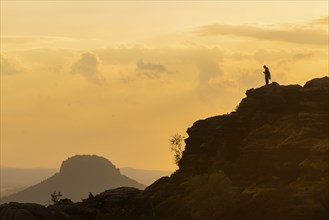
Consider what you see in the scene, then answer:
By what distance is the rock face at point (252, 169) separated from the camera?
92.3m

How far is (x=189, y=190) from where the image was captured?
112 meters

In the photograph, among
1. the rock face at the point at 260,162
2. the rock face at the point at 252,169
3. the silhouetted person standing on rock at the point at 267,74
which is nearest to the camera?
the rock face at the point at 260,162

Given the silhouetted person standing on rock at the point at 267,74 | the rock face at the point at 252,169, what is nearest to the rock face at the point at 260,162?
the rock face at the point at 252,169

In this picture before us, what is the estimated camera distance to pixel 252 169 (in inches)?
4215

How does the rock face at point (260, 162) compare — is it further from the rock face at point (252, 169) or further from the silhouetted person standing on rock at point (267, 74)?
the silhouetted person standing on rock at point (267, 74)

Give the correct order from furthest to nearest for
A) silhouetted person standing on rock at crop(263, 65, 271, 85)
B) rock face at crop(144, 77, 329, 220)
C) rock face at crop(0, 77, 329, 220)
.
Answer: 1. silhouetted person standing on rock at crop(263, 65, 271, 85)
2. rock face at crop(0, 77, 329, 220)
3. rock face at crop(144, 77, 329, 220)

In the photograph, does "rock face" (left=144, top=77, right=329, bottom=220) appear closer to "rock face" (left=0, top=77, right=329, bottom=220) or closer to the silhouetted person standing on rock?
"rock face" (left=0, top=77, right=329, bottom=220)

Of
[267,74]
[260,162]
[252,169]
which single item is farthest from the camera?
[267,74]

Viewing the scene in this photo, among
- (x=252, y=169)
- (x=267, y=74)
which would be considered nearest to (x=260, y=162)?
(x=252, y=169)

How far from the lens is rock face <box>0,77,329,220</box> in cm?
9231

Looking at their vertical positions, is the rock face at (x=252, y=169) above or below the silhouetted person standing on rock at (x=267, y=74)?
below

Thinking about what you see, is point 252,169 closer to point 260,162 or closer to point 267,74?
point 260,162

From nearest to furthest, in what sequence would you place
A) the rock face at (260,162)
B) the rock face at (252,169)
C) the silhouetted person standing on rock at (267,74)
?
1. the rock face at (260,162)
2. the rock face at (252,169)
3. the silhouetted person standing on rock at (267,74)

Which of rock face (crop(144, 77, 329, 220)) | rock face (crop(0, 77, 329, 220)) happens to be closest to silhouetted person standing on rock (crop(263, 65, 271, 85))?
rock face (crop(0, 77, 329, 220))
